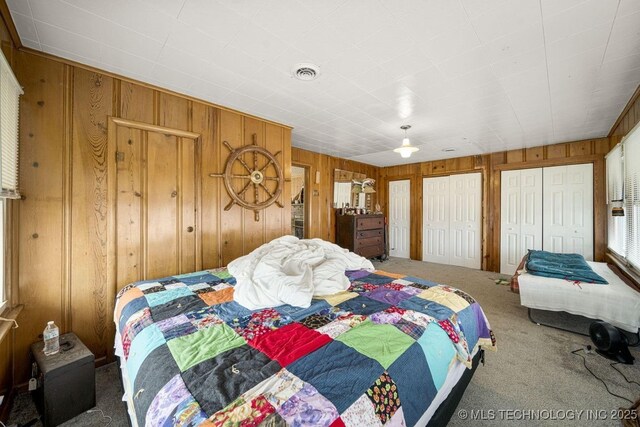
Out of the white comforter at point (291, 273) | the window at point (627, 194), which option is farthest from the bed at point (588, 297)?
the white comforter at point (291, 273)

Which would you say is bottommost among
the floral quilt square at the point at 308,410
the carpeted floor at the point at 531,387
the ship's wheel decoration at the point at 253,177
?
the carpeted floor at the point at 531,387

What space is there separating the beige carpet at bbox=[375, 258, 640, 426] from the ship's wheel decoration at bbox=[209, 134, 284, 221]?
2.60 meters

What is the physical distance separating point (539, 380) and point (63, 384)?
318 cm

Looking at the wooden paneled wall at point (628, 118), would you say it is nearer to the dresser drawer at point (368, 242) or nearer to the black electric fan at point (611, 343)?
the black electric fan at point (611, 343)

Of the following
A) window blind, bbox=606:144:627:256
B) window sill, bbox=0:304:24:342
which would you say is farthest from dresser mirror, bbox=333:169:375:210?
window sill, bbox=0:304:24:342

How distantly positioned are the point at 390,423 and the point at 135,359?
3.62ft

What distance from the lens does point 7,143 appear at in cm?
158

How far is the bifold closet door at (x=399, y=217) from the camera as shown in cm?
633

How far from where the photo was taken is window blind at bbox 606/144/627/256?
3074 mm

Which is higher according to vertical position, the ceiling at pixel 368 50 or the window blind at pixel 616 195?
the ceiling at pixel 368 50

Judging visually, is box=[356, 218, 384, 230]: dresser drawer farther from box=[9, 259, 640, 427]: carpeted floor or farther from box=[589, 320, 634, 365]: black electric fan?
box=[589, 320, 634, 365]: black electric fan

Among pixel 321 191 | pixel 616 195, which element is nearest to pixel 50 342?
pixel 321 191

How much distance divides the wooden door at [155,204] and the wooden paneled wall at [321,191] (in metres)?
2.45

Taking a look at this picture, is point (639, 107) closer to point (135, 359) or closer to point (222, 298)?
point (222, 298)
